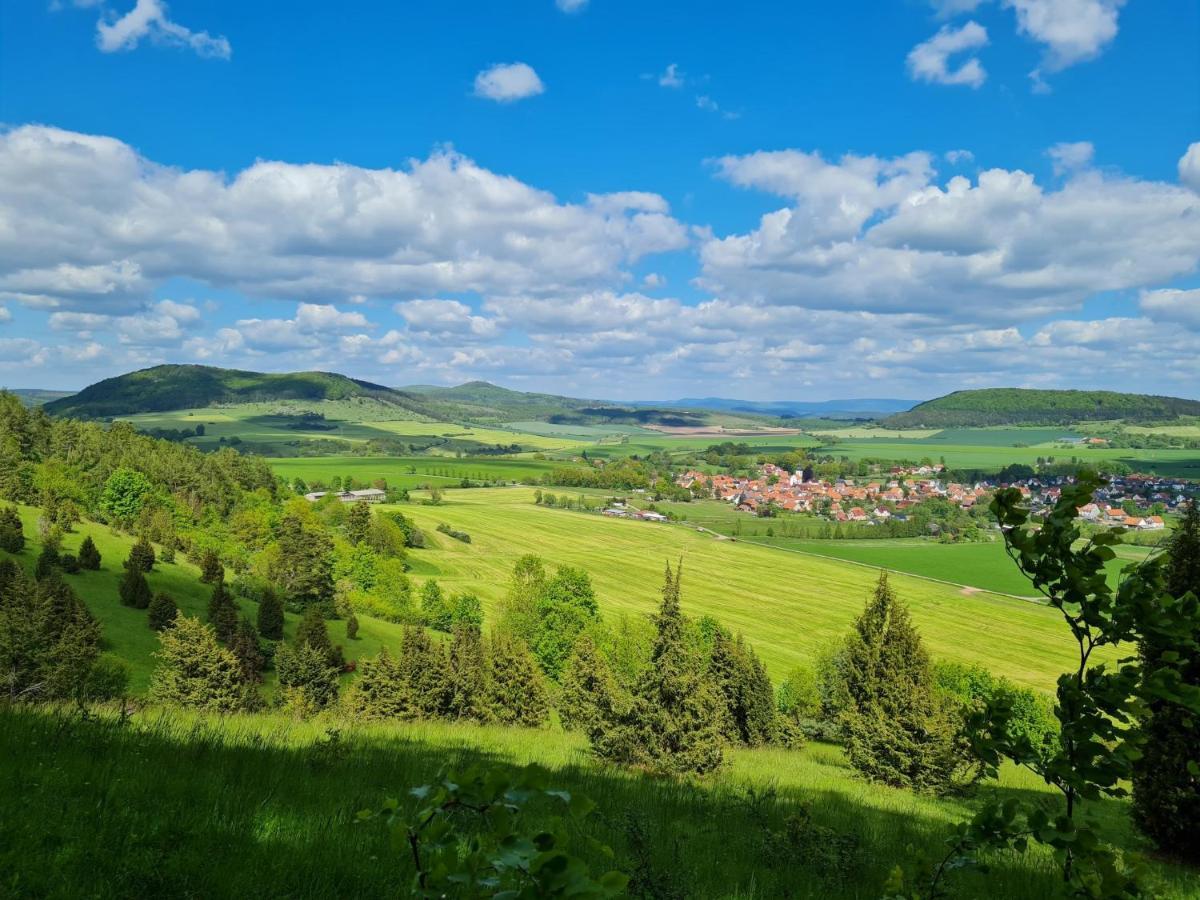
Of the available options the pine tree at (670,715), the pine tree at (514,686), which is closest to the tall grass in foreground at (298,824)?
the pine tree at (670,715)

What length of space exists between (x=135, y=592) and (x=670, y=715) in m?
55.3

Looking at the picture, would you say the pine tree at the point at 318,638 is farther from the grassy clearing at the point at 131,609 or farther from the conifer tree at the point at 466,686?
the conifer tree at the point at 466,686

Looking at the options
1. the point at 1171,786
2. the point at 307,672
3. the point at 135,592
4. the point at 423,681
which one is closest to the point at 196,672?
the point at 307,672

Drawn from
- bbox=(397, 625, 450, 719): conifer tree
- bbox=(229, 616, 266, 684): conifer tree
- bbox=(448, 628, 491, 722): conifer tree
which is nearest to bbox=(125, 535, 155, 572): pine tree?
bbox=(229, 616, 266, 684): conifer tree

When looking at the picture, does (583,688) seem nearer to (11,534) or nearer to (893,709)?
(893,709)

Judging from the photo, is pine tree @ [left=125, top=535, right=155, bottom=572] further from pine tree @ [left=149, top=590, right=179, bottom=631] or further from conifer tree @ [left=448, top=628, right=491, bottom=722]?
conifer tree @ [left=448, top=628, right=491, bottom=722]

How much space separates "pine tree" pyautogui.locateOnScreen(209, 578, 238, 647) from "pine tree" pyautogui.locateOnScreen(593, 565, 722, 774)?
4253cm

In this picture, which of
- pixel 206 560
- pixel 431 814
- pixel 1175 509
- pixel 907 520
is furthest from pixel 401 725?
pixel 1175 509

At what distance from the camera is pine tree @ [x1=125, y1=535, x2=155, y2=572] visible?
6075 centimetres

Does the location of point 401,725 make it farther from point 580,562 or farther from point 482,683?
point 580,562

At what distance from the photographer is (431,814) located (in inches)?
81.7

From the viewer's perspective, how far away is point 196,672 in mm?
35188

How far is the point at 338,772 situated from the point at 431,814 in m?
7.03

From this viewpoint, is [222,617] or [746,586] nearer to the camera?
[222,617]
